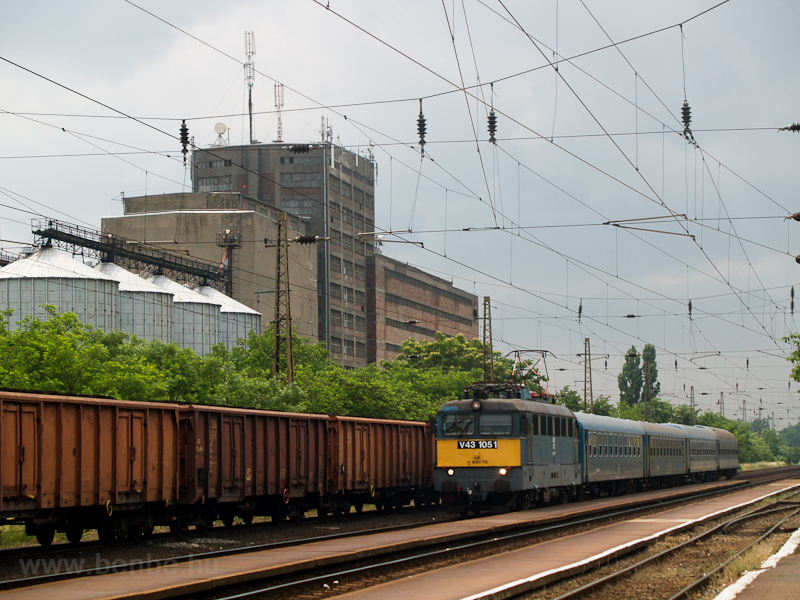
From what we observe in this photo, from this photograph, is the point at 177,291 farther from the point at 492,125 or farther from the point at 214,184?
the point at 492,125

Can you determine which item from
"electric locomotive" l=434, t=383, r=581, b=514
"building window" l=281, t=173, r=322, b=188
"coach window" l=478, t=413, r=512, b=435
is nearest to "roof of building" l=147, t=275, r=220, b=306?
"building window" l=281, t=173, r=322, b=188

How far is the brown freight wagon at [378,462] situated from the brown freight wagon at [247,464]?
0.75 meters

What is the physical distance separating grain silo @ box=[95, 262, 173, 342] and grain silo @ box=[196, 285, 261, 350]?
6.51 metres

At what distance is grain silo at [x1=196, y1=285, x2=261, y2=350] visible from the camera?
286 feet

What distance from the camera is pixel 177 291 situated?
85.1 meters

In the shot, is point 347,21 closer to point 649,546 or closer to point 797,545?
point 649,546

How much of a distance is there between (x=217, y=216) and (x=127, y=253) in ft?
60.1

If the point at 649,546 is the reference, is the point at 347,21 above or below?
above

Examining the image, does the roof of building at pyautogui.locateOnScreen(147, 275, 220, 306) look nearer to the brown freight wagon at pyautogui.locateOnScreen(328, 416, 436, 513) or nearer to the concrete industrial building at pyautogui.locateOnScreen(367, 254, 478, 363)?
the concrete industrial building at pyautogui.locateOnScreen(367, 254, 478, 363)

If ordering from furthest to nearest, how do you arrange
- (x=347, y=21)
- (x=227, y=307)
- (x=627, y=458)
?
(x=227, y=307) → (x=627, y=458) → (x=347, y=21)

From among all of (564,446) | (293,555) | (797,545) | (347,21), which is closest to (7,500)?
(293,555)

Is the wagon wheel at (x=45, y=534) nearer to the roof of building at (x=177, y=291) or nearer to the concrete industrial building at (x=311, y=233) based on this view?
the roof of building at (x=177, y=291)

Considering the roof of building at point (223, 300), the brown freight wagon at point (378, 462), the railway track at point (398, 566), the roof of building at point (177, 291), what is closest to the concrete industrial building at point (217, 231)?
the roof of building at point (223, 300)

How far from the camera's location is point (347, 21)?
1850cm
